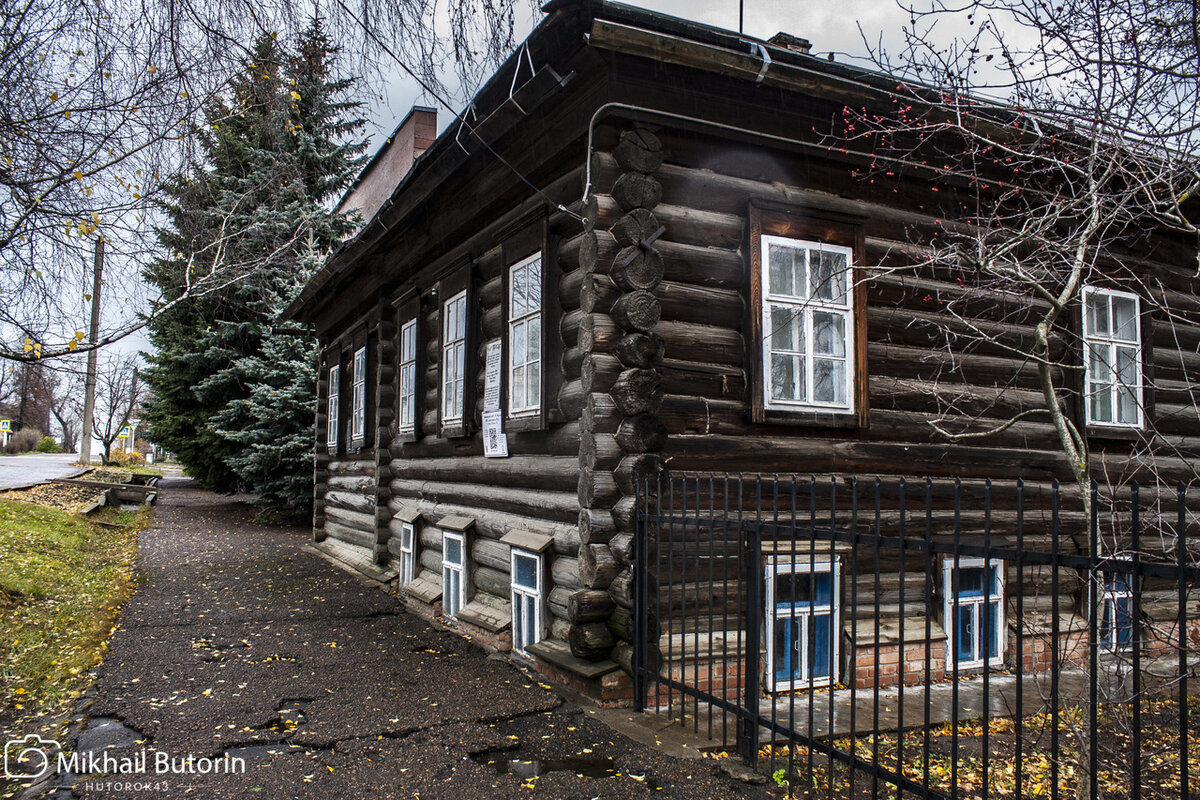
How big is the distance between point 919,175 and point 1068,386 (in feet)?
8.18

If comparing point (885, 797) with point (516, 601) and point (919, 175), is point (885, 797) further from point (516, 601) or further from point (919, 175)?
point (919, 175)

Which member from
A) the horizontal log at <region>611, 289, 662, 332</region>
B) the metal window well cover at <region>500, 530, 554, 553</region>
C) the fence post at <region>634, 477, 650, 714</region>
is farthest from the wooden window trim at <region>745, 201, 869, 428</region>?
the metal window well cover at <region>500, 530, 554, 553</region>

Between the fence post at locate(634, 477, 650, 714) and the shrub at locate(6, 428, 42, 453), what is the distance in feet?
260

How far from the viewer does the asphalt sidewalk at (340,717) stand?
170 inches

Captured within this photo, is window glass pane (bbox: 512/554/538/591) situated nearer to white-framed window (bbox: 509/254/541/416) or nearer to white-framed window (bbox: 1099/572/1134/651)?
white-framed window (bbox: 509/254/541/416)

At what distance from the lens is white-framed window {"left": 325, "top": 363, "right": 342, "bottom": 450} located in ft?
48.0

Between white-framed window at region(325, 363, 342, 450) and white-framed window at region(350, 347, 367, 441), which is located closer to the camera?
white-framed window at region(350, 347, 367, 441)

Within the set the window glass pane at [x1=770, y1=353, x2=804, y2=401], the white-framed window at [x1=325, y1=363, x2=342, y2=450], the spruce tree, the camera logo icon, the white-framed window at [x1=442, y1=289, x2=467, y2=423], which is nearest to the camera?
the camera logo icon

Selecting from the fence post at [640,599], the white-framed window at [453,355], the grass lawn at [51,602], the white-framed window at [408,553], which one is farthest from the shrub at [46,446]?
the fence post at [640,599]

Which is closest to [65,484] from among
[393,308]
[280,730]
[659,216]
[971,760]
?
[393,308]

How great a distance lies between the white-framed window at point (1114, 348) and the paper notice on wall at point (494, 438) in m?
5.64

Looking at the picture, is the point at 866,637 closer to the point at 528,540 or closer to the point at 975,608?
the point at 975,608

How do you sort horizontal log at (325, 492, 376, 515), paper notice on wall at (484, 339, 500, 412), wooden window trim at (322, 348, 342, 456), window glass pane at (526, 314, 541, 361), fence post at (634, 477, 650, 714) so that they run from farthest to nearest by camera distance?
wooden window trim at (322, 348, 342, 456) < horizontal log at (325, 492, 376, 515) < paper notice on wall at (484, 339, 500, 412) < window glass pane at (526, 314, 541, 361) < fence post at (634, 477, 650, 714)

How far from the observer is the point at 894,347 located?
6.84 metres
